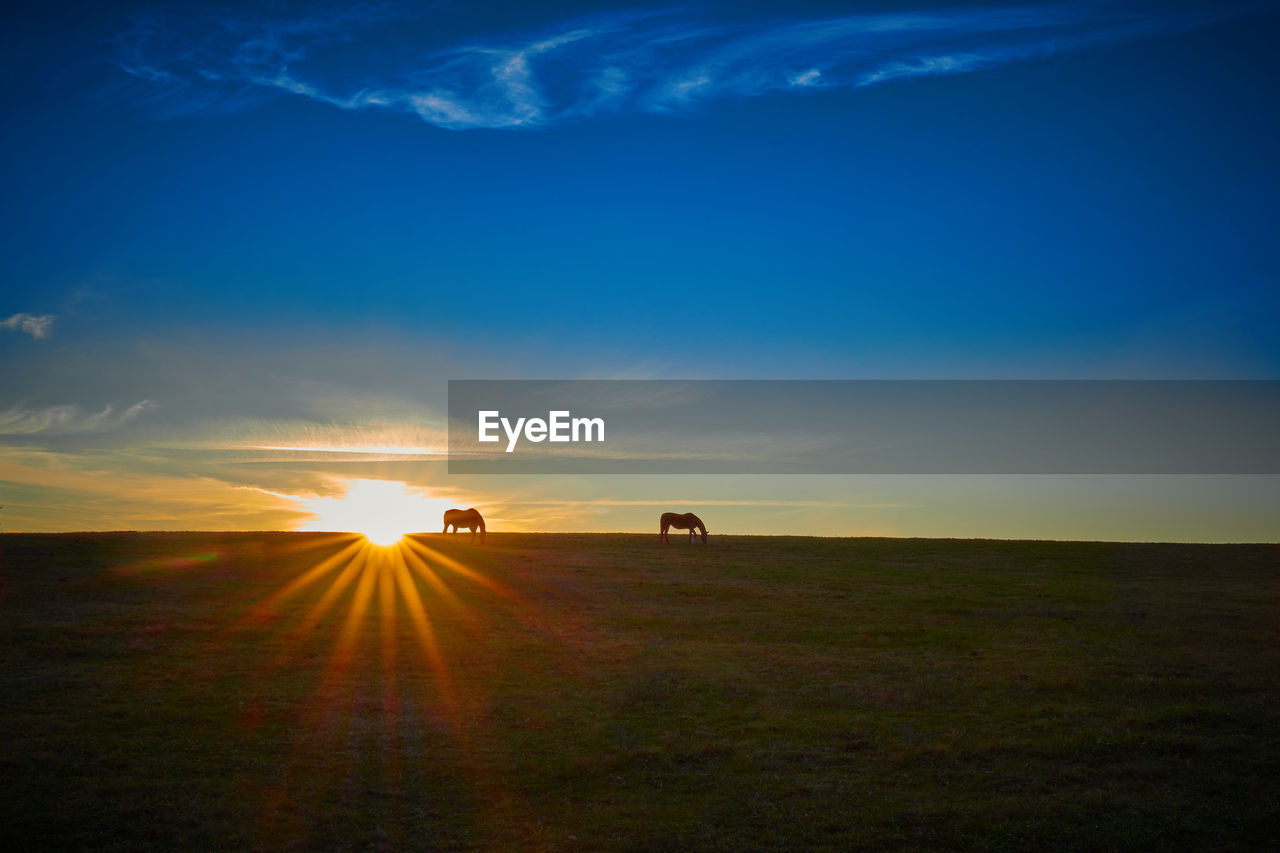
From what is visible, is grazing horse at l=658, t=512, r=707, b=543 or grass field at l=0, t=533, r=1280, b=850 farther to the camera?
grazing horse at l=658, t=512, r=707, b=543

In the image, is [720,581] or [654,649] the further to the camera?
[720,581]

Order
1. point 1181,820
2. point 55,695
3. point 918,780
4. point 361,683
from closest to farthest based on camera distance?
1. point 1181,820
2. point 918,780
3. point 55,695
4. point 361,683

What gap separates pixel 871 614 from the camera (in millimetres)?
36125

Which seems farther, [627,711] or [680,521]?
[680,521]

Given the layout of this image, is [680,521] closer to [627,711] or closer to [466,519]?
[466,519]

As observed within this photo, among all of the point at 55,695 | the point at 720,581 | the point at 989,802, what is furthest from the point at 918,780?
the point at 720,581

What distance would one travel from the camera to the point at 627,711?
23094mm

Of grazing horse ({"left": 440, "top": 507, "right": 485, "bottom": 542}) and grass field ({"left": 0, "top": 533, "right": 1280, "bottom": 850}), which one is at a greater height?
grazing horse ({"left": 440, "top": 507, "right": 485, "bottom": 542})

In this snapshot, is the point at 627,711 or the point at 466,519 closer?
the point at 627,711

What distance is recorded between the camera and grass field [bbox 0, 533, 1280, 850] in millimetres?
15797

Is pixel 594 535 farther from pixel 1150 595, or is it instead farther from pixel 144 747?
pixel 144 747

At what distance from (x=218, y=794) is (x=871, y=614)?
1072 inches

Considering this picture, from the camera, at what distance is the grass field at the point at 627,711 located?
15.8 m

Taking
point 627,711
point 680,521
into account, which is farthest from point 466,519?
point 627,711
